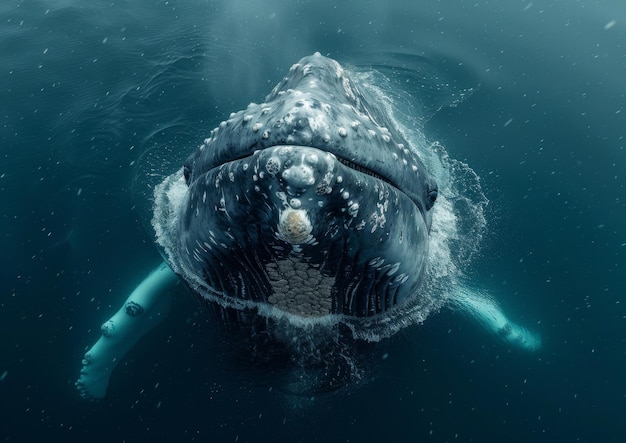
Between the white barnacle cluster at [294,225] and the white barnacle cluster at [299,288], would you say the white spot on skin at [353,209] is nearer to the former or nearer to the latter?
the white barnacle cluster at [294,225]

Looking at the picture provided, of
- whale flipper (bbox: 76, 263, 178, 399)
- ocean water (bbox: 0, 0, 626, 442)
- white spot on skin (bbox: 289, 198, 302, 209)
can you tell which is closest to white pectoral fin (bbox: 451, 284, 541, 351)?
ocean water (bbox: 0, 0, 626, 442)

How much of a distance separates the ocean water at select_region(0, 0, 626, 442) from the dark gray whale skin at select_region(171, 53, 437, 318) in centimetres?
159

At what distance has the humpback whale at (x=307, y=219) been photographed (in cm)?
414

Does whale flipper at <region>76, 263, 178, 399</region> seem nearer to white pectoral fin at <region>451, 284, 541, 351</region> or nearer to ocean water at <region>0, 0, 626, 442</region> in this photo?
ocean water at <region>0, 0, 626, 442</region>

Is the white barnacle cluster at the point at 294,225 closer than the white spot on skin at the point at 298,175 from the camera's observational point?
No

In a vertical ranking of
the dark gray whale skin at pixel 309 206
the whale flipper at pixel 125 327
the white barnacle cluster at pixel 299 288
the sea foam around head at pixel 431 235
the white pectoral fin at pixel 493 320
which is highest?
the dark gray whale skin at pixel 309 206

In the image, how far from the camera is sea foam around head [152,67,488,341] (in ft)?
20.4

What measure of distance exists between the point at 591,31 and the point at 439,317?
965cm

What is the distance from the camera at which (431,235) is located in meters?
7.55

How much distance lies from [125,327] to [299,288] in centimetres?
303

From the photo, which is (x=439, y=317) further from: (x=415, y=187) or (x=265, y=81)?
(x=265, y=81)

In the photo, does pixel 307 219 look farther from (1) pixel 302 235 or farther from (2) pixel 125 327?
(2) pixel 125 327

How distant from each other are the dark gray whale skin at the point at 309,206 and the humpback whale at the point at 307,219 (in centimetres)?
1

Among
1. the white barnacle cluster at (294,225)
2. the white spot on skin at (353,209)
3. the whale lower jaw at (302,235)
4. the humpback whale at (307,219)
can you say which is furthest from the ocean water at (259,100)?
the white barnacle cluster at (294,225)
